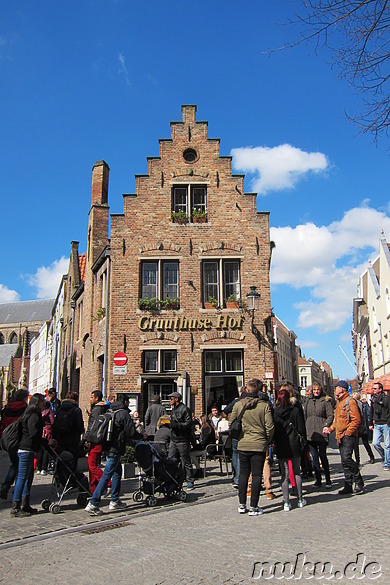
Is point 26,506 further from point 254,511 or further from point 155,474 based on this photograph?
point 254,511

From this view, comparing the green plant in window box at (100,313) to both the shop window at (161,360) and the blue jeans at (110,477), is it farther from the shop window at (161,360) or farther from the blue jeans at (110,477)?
the blue jeans at (110,477)

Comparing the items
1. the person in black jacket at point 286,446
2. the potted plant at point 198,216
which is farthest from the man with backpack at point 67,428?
the potted plant at point 198,216

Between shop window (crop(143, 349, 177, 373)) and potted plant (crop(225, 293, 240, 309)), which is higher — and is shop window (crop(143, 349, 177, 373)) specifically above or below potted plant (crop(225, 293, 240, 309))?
below

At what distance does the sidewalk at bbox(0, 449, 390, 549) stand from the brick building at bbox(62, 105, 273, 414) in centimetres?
667

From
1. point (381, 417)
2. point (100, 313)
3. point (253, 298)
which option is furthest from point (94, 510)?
point (100, 313)

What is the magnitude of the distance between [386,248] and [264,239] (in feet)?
64.8

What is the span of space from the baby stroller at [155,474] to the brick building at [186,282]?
367 inches

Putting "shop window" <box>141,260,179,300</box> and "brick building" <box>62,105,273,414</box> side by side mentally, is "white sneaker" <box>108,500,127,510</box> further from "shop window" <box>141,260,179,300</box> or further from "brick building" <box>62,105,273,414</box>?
"shop window" <box>141,260,179,300</box>

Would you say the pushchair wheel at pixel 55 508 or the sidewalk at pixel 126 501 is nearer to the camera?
the sidewalk at pixel 126 501

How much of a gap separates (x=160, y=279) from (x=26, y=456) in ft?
39.5

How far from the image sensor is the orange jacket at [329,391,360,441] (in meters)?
8.66

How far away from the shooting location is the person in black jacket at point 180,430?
948 centimetres

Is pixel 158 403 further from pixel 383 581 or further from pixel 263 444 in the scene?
pixel 383 581

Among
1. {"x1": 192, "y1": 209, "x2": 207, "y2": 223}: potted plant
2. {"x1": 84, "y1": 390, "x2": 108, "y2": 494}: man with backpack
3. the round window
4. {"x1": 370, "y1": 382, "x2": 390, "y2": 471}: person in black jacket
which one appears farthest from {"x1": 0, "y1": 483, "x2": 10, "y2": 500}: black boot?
the round window
